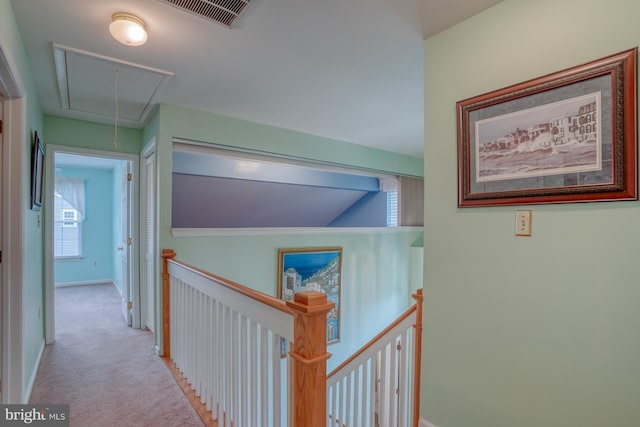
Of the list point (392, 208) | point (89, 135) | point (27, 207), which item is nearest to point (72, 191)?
point (89, 135)

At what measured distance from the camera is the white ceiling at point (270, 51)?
1.61 metres

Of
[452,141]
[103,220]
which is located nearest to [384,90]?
[452,141]

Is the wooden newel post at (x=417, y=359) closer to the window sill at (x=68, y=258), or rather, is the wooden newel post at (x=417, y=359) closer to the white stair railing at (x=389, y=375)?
the white stair railing at (x=389, y=375)

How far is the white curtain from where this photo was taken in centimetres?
582

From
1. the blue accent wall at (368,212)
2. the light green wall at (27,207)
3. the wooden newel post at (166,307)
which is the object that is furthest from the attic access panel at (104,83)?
the blue accent wall at (368,212)

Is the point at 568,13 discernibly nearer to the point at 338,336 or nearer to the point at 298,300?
the point at 298,300

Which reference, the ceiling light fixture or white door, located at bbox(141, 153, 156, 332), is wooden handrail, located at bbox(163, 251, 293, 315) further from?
white door, located at bbox(141, 153, 156, 332)

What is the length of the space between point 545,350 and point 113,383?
280 cm

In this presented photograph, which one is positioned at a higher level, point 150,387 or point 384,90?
point 384,90

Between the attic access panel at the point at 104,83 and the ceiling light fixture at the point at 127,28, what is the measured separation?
51cm

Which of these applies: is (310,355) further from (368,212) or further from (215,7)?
(368,212)

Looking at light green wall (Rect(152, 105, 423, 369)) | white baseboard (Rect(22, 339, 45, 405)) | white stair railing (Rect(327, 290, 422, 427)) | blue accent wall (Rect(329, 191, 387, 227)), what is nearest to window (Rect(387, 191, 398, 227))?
blue accent wall (Rect(329, 191, 387, 227))

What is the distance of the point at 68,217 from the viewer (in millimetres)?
5973

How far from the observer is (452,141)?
1766mm
